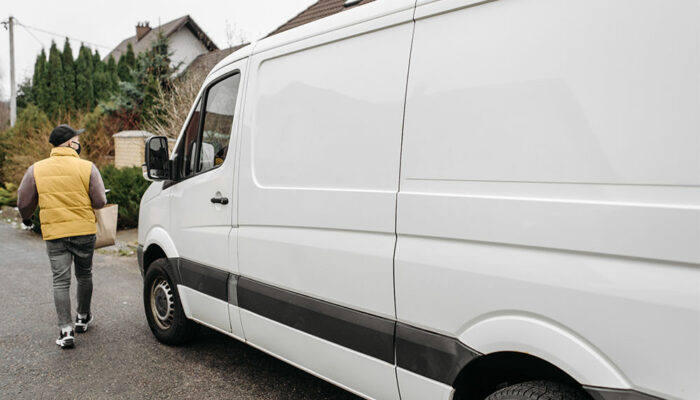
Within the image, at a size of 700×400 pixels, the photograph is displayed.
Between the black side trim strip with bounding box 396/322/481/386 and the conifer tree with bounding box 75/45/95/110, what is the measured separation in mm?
33732

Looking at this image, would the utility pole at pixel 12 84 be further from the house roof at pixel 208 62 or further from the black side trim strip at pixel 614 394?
the black side trim strip at pixel 614 394

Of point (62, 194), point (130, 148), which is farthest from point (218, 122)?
point (130, 148)

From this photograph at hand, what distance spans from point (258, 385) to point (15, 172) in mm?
14338

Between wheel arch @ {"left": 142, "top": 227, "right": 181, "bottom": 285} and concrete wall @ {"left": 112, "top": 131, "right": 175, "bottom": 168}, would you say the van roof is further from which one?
concrete wall @ {"left": 112, "top": 131, "right": 175, "bottom": 168}

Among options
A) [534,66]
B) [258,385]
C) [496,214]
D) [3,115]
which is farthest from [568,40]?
[3,115]

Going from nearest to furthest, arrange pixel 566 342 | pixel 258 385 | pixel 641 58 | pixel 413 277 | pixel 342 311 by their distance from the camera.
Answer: pixel 641 58, pixel 566 342, pixel 413 277, pixel 342 311, pixel 258 385

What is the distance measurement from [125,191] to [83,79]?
1040 inches

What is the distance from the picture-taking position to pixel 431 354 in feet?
7.00

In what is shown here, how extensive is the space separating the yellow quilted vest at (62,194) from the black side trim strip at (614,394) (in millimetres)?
3978

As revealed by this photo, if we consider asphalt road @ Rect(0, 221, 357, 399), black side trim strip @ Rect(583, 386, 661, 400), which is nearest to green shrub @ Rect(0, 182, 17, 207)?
asphalt road @ Rect(0, 221, 357, 399)

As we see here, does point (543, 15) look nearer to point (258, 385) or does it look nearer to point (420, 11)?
point (420, 11)

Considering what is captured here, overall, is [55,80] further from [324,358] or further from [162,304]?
[324,358]

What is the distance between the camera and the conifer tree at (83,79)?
1270 inches

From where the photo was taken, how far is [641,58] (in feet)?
5.17
